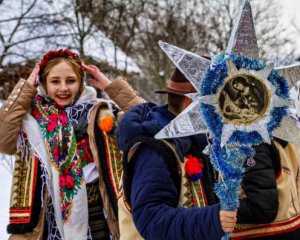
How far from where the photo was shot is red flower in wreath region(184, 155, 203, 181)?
158 centimetres

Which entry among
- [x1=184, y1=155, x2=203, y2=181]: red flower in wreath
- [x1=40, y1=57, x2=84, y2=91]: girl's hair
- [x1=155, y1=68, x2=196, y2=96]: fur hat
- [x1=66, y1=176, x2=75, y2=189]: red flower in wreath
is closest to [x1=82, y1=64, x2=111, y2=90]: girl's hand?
[x1=40, y1=57, x2=84, y2=91]: girl's hair

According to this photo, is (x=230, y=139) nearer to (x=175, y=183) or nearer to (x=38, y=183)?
(x=175, y=183)

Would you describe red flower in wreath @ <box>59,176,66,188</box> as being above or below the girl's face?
below

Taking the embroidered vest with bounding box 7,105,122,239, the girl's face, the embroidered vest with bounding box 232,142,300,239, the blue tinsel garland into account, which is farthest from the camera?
the girl's face

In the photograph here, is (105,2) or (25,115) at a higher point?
(105,2)

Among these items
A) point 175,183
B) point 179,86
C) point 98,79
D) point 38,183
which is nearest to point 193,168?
point 175,183

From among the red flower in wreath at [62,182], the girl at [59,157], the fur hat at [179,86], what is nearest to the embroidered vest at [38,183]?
the girl at [59,157]

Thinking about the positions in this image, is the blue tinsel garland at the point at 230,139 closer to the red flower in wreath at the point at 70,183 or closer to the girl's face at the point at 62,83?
the red flower in wreath at the point at 70,183

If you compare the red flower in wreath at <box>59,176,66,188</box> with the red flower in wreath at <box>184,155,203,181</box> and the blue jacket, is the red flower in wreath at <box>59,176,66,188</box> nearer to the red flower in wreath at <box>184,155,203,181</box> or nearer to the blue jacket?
the blue jacket

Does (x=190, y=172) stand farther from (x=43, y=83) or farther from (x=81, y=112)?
(x=43, y=83)

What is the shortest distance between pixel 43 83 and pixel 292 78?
5.44 ft

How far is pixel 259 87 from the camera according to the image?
1375 mm

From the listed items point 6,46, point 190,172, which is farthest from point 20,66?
point 190,172

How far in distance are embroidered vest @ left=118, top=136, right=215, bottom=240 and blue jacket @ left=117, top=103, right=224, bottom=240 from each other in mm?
25
